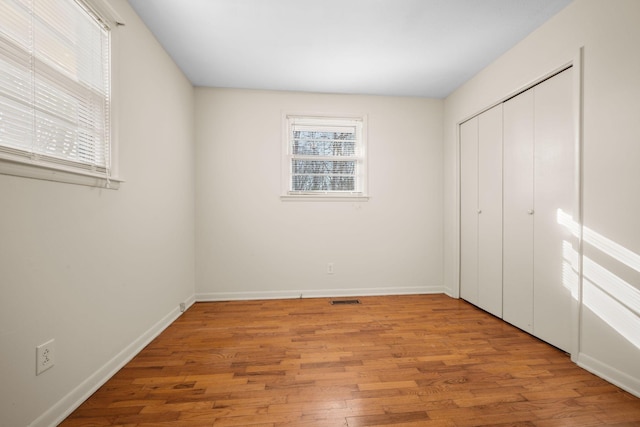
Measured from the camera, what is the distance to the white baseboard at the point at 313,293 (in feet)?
11.5

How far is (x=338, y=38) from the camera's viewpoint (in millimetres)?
2486

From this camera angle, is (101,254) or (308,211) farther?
(308,211)

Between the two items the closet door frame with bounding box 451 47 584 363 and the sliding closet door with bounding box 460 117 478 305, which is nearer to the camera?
the closet door frame with bounding box 451 47 584 363

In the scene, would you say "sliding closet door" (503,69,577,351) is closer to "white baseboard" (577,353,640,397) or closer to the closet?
the closet

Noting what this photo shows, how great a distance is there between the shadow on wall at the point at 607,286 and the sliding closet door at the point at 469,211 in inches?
44.7

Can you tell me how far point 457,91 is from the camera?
3.52 meters

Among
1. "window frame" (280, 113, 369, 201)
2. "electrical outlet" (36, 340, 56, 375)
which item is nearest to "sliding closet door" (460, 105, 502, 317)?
"window frame" (280, 113, 369, 201)

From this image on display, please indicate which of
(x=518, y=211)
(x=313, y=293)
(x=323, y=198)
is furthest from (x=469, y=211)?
(x=313, y=293)

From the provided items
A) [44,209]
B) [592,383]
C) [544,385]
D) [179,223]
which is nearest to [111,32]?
[44,209]

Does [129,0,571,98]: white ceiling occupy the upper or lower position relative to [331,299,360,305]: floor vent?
upper

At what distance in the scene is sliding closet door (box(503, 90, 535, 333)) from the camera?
2488mm

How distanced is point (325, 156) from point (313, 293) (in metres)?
1.76

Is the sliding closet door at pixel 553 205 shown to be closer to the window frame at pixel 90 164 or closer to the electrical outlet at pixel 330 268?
the electrical outlet at pixel 330 268

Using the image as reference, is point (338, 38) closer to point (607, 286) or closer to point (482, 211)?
point (482, 211)
